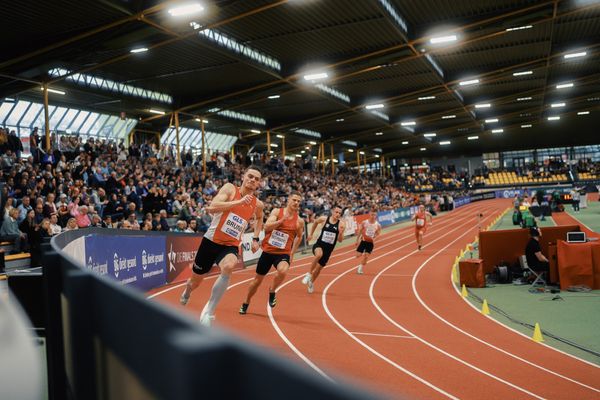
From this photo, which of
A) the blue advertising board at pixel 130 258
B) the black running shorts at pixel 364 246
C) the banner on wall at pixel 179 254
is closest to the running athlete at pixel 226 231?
the blue advertising board at pixel 130 258

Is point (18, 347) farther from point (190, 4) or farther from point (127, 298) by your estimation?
point (190, 4)

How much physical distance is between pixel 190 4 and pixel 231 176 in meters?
16.7

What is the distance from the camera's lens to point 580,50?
106ft

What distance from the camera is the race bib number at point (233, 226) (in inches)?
308

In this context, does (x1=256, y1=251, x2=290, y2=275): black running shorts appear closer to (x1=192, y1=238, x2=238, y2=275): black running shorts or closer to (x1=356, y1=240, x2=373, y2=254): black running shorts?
(x1=192, y1=238, x2=238, y2=275): black running shorts

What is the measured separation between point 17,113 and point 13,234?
2519 centimetres

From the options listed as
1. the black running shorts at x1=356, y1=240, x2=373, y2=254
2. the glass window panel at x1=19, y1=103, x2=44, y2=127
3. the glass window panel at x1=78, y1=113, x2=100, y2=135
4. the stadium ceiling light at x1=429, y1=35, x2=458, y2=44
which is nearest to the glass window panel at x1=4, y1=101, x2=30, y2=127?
the glass window panel at x1=19, y1=103, x2=44, y2=127

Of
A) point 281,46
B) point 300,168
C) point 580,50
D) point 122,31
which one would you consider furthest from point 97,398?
point 300,168

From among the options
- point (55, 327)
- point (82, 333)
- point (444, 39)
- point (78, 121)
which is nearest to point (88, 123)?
point (78, 121)

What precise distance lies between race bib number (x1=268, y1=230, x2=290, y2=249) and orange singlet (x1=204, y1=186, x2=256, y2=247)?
231 cm

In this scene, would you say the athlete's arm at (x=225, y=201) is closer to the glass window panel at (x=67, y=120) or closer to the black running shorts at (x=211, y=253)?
the black running shorts at (x=211, y=253)

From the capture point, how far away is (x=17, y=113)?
34031 millimetres

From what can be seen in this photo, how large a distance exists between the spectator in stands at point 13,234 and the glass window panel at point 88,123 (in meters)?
28.1

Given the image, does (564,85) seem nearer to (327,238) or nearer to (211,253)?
(327,238)
